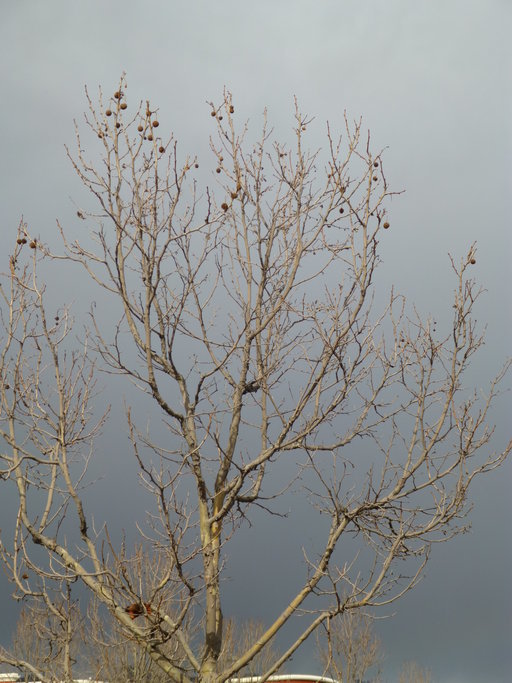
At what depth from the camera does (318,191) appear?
732 centimetres

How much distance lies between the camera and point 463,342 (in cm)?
708

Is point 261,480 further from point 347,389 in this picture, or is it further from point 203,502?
point 347,389

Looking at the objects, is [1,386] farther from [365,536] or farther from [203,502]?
[365,536]

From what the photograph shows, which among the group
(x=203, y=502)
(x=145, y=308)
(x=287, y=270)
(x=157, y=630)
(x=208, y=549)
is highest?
(x=287, y=270)

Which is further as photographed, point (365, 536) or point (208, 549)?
point (365, 536)

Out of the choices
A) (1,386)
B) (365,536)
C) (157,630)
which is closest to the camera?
(157,630)

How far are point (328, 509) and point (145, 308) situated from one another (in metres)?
2.22

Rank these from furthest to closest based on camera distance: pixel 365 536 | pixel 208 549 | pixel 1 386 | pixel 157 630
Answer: pixel 1 386 → pixel 365 536 → pixel 208 549 → pixel 157 630

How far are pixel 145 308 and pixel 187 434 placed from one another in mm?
1078

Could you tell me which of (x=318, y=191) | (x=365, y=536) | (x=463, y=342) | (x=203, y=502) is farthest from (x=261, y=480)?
(x=318, y=191)

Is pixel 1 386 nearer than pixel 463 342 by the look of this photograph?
No

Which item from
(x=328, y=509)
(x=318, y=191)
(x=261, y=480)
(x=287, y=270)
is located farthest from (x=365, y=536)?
(x=318, y=191)

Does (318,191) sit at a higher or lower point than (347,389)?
higher

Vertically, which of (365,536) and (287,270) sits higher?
(287,270)
